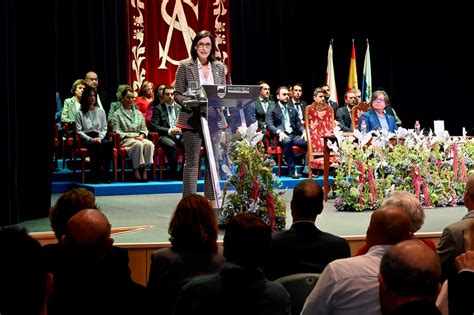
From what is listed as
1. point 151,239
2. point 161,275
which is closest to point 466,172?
point 151,239

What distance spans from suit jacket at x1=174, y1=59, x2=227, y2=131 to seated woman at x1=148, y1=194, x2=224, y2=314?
263 cm

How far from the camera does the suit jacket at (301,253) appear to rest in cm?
328

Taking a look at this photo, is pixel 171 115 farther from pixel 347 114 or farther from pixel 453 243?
pixel 453 243

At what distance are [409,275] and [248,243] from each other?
626 mm

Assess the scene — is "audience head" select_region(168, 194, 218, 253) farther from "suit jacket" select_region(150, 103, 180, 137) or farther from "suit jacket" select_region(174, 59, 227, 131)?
"suit jacket" select_region(150, 103, 180, 137)

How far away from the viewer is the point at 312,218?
11.3 feet

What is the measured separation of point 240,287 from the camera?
7.88 ft

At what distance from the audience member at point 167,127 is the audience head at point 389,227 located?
6.61 metres

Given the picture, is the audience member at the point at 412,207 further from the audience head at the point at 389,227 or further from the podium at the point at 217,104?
the podium at the point at 217,104

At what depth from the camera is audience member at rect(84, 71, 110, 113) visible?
30.3 ft

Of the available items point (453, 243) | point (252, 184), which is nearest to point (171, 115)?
point (252, 184)

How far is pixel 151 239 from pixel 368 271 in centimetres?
264

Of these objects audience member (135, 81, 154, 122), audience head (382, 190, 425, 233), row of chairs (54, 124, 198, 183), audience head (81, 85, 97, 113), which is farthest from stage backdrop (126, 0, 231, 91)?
audience head (382, 190, 425, 233)

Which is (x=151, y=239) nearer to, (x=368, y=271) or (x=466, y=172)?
(x=368, y=271)
